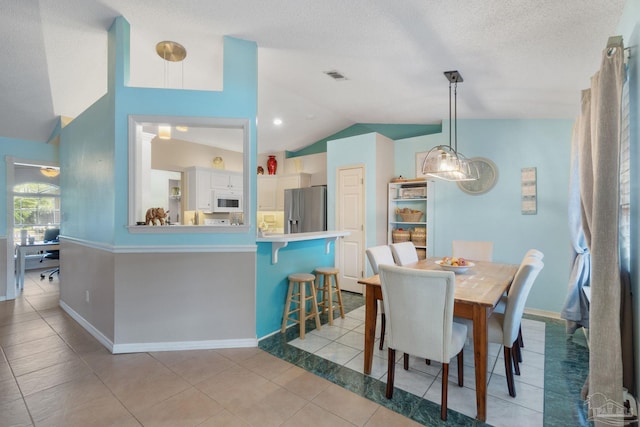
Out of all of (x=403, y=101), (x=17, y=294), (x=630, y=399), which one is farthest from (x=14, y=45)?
(x=630, y=399)

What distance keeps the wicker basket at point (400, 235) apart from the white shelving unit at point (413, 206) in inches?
1.4

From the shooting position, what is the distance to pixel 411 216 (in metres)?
4.53

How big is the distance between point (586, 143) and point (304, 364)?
272cm

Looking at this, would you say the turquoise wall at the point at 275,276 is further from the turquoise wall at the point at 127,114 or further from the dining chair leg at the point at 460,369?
the dining chair leg at the point at 460,369

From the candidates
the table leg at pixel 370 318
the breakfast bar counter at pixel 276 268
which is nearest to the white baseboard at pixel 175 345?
the breakfast bar counter at pixel 276 268

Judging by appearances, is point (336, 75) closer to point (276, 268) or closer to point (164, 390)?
point (276, 268)

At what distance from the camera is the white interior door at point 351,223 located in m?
4.68

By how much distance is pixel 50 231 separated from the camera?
6.39m

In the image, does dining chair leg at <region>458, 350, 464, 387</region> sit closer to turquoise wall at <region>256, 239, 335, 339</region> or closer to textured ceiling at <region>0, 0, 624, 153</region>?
turquoise wall at <region>256, 239, 335, 339</region>

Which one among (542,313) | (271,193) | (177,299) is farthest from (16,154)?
(542,313)

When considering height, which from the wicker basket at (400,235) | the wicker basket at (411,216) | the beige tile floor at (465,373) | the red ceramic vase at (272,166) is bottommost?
the beige tile floor at (465,373)

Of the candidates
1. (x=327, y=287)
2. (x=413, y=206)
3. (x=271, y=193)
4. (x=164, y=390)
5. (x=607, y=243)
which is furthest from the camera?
(x=271, y=193)

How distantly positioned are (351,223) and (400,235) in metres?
0.79

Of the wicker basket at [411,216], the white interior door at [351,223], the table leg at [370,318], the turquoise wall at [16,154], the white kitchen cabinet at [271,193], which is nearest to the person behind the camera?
the table leg at [370,318]
